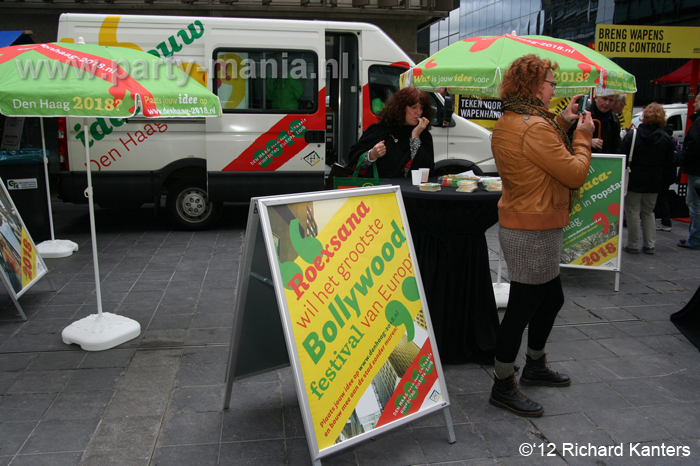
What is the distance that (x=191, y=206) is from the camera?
8258mm

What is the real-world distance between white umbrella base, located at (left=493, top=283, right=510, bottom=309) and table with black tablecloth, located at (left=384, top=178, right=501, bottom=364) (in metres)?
1.02

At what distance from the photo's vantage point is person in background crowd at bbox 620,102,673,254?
688 cm

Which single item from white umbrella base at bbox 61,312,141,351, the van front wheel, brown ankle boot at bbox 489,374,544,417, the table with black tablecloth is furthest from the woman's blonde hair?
white umbrella base at bbox 61,312,141,351

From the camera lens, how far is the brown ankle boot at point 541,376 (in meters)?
3.72

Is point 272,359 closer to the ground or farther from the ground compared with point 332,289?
closer to the ground

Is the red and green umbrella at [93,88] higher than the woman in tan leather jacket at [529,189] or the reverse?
higher

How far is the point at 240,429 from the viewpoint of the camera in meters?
3.22

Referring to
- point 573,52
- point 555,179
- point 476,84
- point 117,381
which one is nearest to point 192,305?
point 117,381

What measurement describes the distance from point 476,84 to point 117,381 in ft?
10.5

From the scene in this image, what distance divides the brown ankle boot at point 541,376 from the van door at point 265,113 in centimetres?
492

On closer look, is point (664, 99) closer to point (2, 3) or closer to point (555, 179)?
point (2, 3)

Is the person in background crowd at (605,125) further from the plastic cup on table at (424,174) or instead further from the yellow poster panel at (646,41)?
the yellow poster panel at (646,41)

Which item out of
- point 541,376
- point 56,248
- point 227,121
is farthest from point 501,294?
point 56,248

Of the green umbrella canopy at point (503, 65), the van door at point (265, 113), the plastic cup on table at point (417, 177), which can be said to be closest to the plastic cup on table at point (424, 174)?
the plastic cup on table at point (417, 177)
